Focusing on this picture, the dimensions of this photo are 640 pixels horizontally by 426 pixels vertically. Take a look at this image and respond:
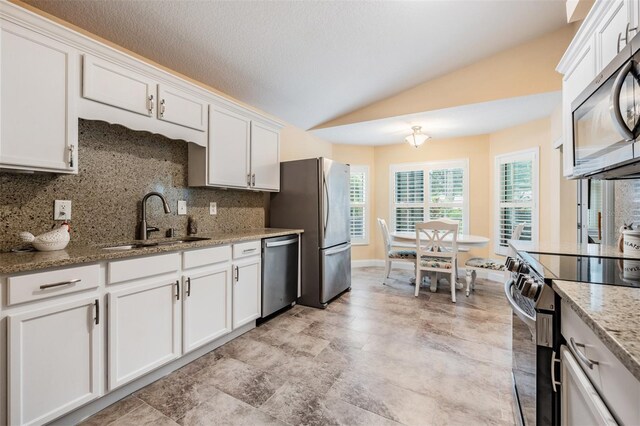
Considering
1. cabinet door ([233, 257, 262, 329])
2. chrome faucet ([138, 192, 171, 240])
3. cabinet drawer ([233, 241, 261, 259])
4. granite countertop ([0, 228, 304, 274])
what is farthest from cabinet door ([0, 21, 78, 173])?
cabinet door ([233, 257, 262, 329])

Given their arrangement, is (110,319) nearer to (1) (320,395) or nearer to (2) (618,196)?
(1) (320,395)

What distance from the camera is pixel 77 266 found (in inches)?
56.7

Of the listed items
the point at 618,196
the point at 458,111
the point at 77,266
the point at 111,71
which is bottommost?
the point at 77,266

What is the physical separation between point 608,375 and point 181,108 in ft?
8.73

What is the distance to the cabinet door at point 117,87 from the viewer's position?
171 centimetres

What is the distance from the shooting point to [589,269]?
3.88 ft

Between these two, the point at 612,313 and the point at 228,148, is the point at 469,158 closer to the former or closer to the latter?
the point at 228,148

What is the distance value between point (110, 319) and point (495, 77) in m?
4.15

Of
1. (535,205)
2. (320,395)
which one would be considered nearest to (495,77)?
(535,205)

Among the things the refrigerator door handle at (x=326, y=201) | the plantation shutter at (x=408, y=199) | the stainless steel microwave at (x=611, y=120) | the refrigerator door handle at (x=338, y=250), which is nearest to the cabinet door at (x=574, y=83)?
the stainless steel microwave at (x=611, y=120)

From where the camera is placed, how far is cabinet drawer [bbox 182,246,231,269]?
200cm

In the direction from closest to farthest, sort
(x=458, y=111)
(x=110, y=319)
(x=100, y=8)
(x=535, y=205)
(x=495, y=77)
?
(x=110, y=319)
(x=100, y=8)
(x=495, y=77)
(x=458, y=111)
(x=535, y=205)

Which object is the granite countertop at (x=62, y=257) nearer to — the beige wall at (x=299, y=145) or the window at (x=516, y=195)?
the beige wall at (x=299, y=145)

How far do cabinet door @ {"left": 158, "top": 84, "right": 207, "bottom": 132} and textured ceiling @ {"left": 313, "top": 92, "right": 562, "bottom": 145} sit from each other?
225 cm
